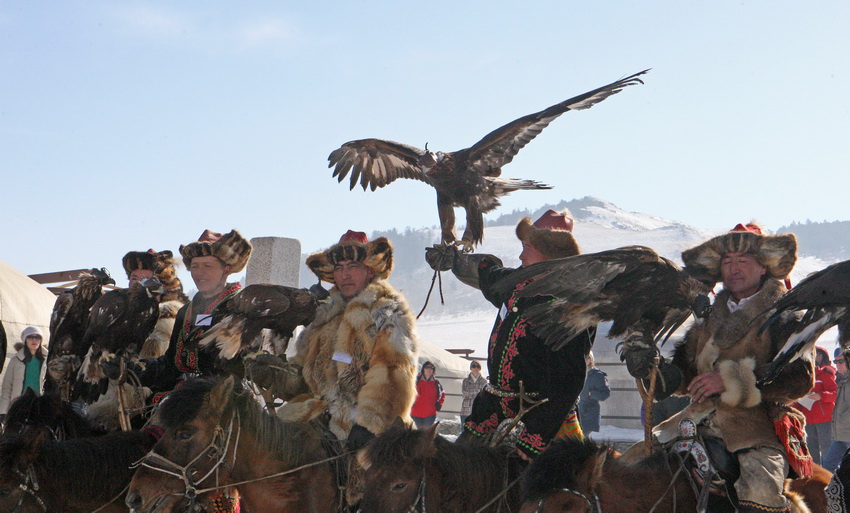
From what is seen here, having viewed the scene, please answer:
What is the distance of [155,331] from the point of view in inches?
236

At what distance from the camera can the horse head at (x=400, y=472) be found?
11.0ft

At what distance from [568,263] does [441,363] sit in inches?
702

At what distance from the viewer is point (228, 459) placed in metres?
3.86

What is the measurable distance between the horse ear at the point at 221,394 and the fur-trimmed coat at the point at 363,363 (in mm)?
648

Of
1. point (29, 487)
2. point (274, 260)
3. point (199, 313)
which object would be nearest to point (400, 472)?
point (29, 487)

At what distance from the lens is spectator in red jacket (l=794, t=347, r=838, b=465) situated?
26.7ft

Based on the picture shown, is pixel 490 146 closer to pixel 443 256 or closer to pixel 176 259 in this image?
pixel 443 256

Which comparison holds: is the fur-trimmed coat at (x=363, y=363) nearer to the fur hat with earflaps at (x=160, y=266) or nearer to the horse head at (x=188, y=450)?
the horse head at (x=188, y=450)

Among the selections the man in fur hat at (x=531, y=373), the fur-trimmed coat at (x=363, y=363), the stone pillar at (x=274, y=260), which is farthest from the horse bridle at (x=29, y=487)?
the stone pillar at (x=274, y=260)

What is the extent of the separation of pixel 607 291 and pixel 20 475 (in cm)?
274

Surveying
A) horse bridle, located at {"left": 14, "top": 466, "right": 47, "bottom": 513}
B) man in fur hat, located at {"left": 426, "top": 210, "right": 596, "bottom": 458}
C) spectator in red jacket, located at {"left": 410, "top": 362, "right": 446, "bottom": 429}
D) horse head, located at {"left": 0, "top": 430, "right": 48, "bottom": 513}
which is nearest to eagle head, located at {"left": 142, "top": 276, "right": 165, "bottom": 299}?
horse head, located at {"left": 0, "top": 430, "right": 48, "bottom": 513}

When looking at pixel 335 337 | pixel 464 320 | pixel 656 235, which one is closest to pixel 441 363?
pixel 335 337

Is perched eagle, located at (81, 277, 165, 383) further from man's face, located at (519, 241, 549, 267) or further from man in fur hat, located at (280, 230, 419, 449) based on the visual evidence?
man's face, located at (519, 241, 549, 267)

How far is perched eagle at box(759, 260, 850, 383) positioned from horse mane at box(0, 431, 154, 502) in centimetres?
296
